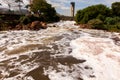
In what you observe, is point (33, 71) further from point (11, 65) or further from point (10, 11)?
point (10, 11)

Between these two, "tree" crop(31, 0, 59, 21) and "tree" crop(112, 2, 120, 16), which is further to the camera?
"tree" crop(31, 0, 59, 21)

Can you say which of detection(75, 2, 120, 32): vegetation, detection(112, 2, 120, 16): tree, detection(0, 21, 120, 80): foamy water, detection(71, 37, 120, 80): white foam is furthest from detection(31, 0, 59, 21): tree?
detection(71, 37, 120, 80): white foam

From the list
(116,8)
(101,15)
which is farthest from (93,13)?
(116,8)

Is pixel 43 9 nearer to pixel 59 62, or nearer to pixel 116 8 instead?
pixel 116 8

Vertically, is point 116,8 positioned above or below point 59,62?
above

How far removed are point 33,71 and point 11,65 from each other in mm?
1624

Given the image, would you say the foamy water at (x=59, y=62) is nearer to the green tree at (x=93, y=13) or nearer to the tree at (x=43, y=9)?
the green tree at (x=93, y=13)

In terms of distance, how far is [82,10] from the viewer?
37719 millimetres

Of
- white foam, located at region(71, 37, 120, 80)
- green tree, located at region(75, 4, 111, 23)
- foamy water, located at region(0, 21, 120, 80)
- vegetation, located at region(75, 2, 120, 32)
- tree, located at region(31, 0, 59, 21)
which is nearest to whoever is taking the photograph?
foamy water, located at region(0, 21, 120, 80)

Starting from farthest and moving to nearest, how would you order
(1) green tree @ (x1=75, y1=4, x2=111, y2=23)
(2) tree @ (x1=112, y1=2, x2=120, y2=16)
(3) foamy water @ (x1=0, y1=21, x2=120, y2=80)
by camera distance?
1. (2) tree @ (x1=112, y1=2, x2=120, y2=16)
2. (1) green tree @ (x1=75, y1=4, x2=111, y2=23)
3. (3) foamy water @ (x1=0, y1=21, x2=120, y2=80)

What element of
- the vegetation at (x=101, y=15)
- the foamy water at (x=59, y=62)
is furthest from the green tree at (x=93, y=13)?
the foamy water at (x=59, y=62)

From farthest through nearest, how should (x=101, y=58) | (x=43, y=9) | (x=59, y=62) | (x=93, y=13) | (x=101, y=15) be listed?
(x=43, y=9) → (x=93, y=13) → (x=101, y=15) → (x=101, y=58) → (x=59, y=62)

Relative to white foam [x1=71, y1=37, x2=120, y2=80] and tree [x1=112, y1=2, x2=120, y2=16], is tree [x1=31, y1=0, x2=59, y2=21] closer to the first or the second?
tree [x1=112, y1=2, x2=120, y2=16]

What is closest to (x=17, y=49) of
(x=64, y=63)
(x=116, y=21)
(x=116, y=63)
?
(x=64, y=63)
